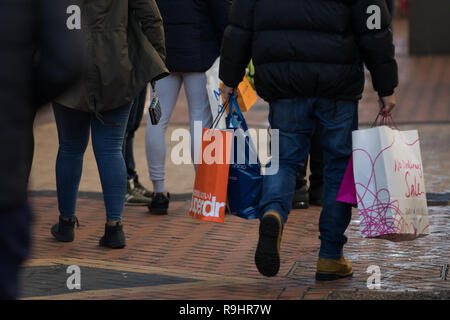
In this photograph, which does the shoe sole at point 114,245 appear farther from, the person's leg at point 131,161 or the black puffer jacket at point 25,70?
the black puffer jacket at point 25,70

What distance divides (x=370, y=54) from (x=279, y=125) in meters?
0.56

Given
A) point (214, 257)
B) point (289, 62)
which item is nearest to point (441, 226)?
point (214, 257)

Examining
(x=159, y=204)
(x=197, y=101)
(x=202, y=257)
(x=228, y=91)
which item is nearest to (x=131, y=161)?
(x=159, y=204)

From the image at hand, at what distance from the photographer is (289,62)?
14.3 feet

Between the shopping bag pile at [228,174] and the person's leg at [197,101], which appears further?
the person's leg at [197,101]

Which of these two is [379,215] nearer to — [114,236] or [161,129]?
[114,236]

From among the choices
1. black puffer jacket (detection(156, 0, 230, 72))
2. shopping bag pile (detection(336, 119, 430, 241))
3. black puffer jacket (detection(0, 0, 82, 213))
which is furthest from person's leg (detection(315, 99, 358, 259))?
black puffer jacket (detection(0, 0, 82, 213))

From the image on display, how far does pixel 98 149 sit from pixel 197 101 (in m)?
1.11

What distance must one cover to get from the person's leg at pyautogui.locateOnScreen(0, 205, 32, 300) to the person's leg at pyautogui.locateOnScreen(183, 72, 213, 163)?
3.84 metres

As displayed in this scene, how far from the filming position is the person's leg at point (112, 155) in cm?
518

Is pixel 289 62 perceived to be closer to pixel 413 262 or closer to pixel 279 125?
pixel 279 125

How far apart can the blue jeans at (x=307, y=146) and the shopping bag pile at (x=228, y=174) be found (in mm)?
311

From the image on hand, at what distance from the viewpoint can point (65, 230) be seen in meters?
5.54

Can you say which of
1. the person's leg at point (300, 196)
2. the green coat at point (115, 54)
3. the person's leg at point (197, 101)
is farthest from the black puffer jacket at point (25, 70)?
the person's leg at point (300, 196)
